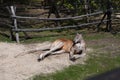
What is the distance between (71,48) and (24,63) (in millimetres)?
1308

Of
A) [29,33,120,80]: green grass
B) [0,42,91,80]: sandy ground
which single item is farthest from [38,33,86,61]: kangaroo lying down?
[29,33,120,80]: green grass

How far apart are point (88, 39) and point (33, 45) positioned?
73.8 inches

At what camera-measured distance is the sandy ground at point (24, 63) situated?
6.79 m

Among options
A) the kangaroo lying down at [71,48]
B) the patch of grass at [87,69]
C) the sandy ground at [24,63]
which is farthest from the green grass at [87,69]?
the kangaroo lying down at [71,48]

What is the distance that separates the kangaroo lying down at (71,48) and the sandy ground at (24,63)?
125 mm

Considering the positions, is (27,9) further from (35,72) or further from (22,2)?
(35,72)

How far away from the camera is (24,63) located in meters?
7.35

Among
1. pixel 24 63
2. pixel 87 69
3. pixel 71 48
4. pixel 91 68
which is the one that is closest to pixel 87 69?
pixel 87 69

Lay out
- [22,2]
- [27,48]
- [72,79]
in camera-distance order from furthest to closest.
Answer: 1. [22,2]
2. [27,48]
3. [72,79]

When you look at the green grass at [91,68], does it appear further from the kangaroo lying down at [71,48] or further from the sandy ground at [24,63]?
the kangaroo lying down at [71,48]

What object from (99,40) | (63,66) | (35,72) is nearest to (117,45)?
(99,40)

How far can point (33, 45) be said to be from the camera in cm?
897

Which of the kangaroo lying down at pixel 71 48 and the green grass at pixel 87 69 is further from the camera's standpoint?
the kangaroo lying down at pixel 71 48

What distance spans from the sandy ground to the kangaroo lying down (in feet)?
0.41
